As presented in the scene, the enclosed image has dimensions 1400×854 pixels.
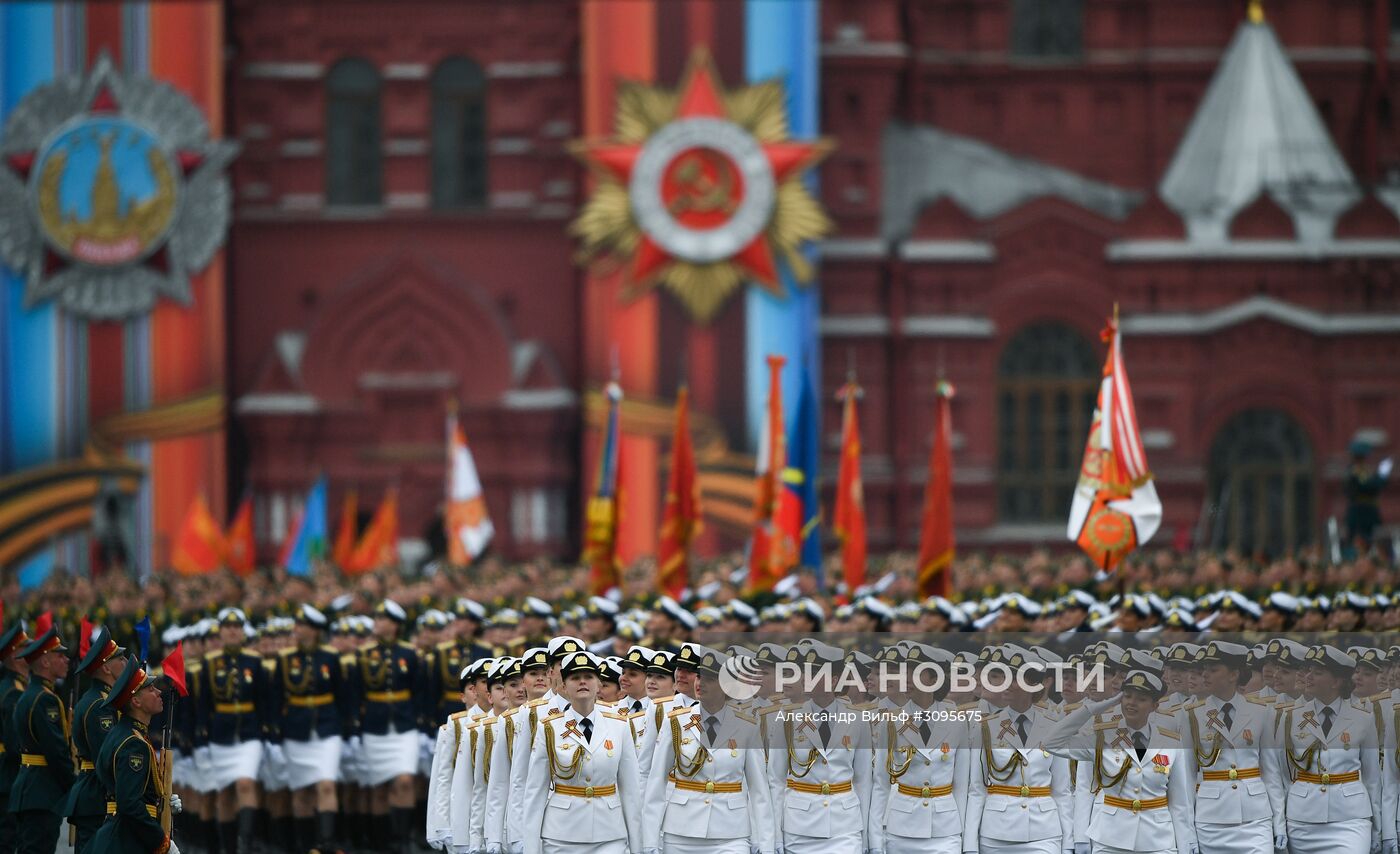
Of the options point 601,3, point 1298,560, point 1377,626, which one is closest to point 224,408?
point 601,3

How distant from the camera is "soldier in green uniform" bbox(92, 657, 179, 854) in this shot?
9.48m

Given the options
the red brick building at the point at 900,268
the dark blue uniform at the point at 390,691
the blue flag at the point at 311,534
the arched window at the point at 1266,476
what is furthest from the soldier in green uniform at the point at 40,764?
the arched window at the point at 1266,476

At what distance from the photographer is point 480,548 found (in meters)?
22.8

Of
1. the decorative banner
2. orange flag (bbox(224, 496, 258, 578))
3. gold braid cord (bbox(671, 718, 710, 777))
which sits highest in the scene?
the decorative banner

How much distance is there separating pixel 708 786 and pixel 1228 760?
2776 mm

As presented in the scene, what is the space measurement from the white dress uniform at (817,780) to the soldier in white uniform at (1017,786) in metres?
0.60

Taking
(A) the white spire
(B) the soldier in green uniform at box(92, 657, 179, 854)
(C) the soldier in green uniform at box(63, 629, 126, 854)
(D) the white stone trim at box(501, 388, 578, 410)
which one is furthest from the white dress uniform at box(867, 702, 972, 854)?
(A) the white spire

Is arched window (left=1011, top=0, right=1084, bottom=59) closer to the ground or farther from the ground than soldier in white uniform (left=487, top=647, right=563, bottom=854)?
farther from the ground

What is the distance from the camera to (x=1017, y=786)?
9.95 m

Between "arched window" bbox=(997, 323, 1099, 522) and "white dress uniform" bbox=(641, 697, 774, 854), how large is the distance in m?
17.0

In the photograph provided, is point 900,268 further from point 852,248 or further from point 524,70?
point 524,70

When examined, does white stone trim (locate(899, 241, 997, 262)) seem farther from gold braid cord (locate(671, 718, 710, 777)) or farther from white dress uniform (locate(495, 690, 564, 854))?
gold braid cord (locate(671, 718, 710, 777))

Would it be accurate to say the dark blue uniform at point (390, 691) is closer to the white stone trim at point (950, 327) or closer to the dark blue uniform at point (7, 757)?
the dark blue uniform at point (7, 757)

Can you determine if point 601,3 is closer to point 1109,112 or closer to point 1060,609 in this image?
point 1109,112
